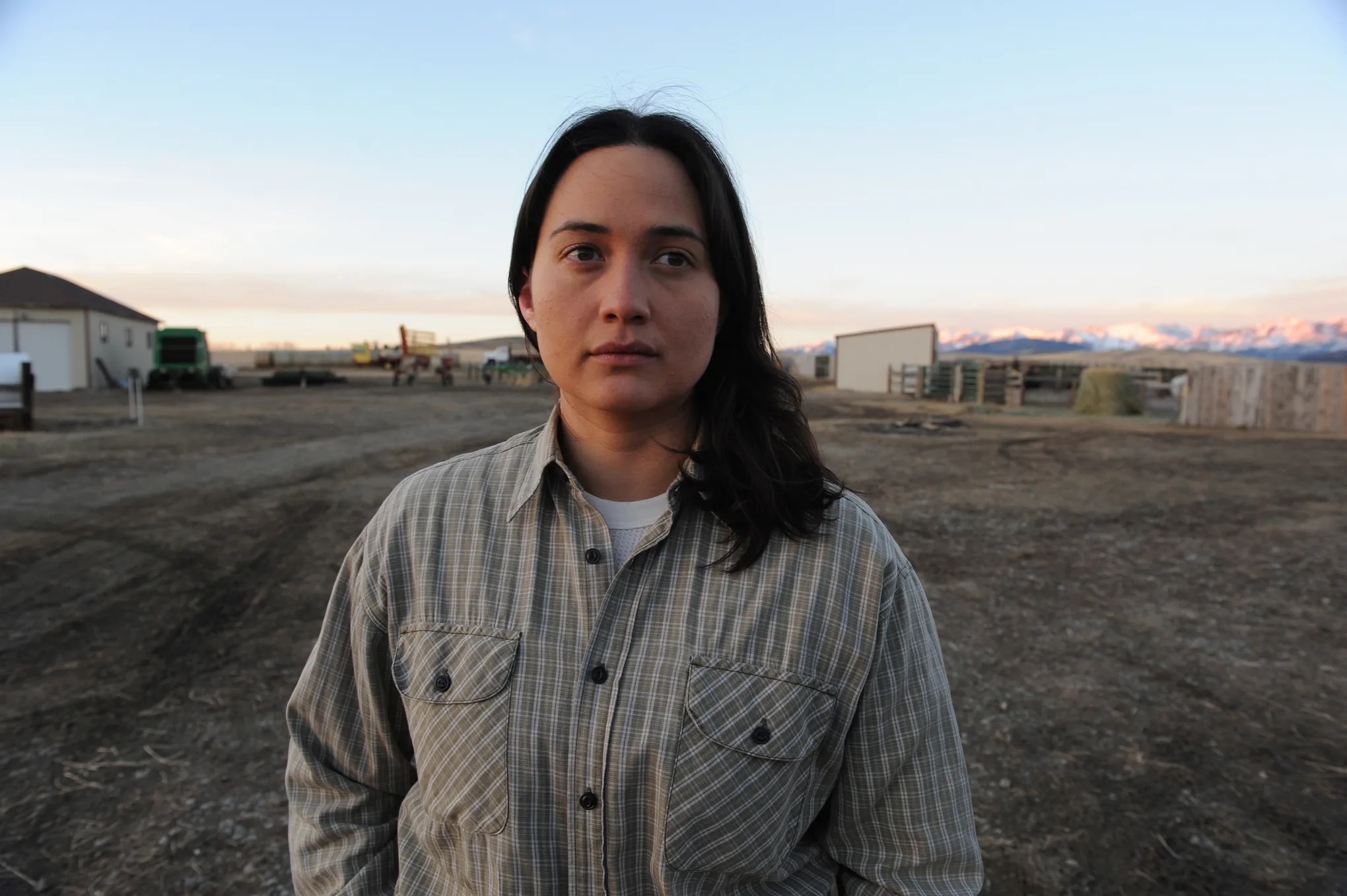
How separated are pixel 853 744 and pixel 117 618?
230 inches

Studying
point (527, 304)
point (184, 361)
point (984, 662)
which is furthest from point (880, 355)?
point (527, 304)

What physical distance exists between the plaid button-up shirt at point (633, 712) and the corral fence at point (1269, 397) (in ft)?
69.5

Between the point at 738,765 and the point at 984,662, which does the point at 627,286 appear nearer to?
the point at 738,765

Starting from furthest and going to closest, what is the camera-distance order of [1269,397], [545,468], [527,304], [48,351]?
[48,351] → [1269,397] → [527,304] → [545,468]

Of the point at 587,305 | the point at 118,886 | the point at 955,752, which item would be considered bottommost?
the point at 118,886

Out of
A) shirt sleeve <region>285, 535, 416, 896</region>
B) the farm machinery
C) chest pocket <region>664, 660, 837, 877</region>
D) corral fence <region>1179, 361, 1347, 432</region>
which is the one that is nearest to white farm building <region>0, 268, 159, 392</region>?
the farm machinery

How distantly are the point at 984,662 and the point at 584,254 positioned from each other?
4.49 meters

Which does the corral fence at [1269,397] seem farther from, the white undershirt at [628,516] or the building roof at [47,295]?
the building roof at [47,295]

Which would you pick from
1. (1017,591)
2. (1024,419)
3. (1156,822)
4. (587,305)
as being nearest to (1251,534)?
(1017,591)

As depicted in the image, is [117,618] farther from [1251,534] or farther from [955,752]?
[1251,534]

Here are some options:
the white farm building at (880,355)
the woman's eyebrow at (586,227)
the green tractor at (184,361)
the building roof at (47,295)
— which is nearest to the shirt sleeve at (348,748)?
the woman's eyebrow at (586,227)

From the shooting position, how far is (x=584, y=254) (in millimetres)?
1407

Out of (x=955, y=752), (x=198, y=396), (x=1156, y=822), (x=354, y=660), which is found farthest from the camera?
(x=198, y=396)

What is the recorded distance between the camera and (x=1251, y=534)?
26.7 feet
